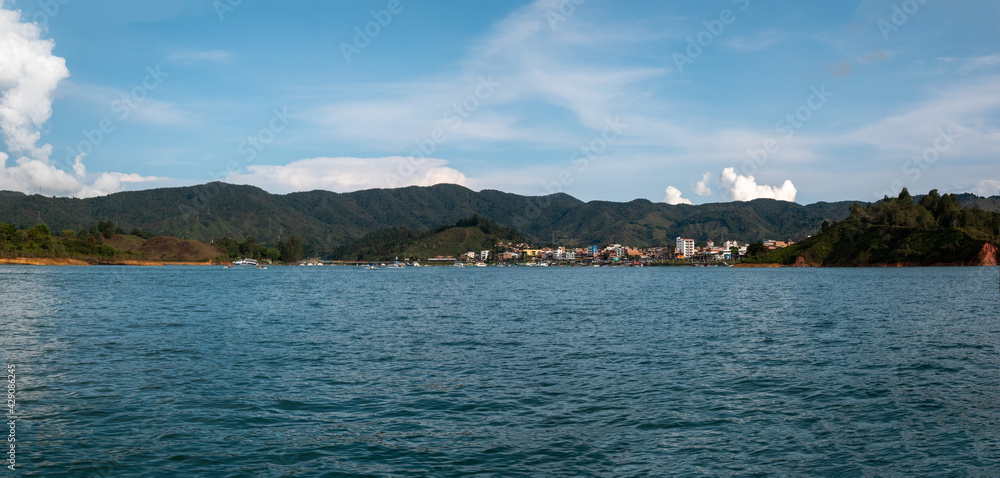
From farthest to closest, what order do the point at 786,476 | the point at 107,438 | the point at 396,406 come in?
the point at 396,406, the point at 107,438, the point at 786,476

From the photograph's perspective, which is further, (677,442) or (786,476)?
(677,442)

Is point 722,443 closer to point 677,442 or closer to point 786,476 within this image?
point 677,442

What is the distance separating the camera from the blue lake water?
Result: 1577cm

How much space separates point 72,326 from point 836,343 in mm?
53390

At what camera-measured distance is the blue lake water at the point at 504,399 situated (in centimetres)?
1577

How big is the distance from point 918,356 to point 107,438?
37.4m

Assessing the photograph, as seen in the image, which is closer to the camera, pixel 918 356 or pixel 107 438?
pixel 107 438

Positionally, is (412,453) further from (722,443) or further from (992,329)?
(992,329)

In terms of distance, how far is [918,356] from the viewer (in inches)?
1277

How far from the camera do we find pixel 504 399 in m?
22.6

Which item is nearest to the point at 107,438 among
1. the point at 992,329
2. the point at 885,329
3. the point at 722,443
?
the point at 722,443

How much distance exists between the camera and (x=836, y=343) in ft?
124

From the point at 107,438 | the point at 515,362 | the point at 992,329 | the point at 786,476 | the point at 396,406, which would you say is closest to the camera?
the point at 786,476

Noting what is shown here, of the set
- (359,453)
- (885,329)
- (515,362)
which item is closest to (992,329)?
(885,329)
